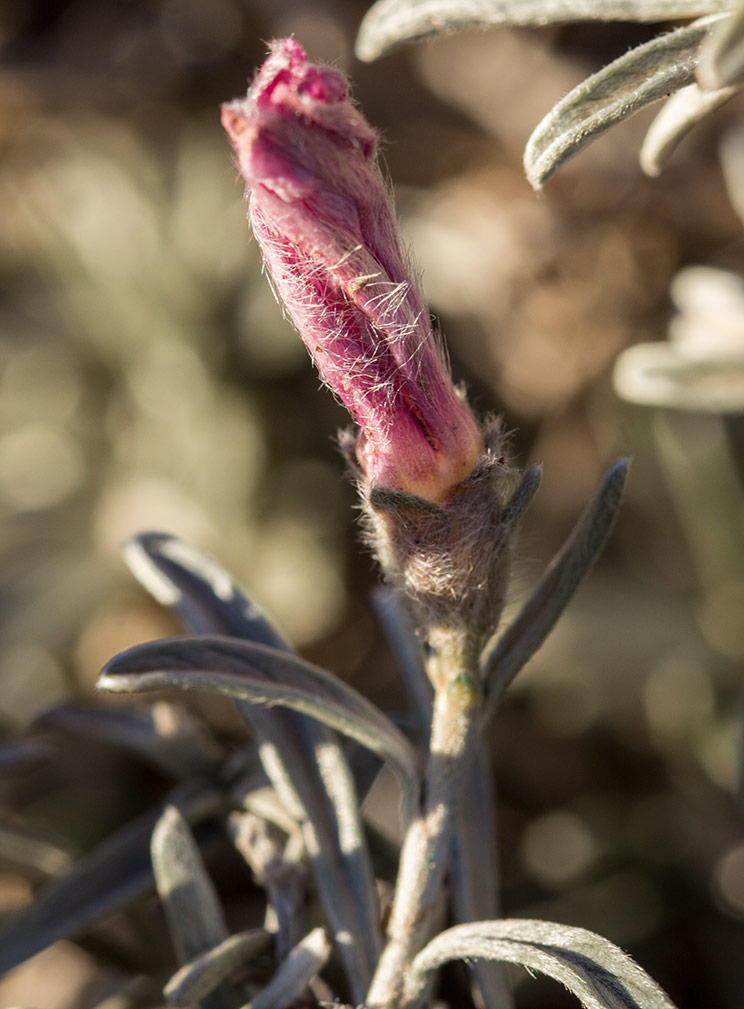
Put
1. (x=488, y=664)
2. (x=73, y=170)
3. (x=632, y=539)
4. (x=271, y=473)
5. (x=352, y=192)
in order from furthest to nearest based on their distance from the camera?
1. (x=73, y=170)
2. (x=271, y=473)
3. (x=632, y=539)
4. (x=488, y=664)
5. (x=352, y=192)

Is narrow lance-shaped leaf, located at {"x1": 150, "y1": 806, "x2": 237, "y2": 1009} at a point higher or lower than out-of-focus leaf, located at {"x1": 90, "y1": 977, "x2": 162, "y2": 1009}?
higher

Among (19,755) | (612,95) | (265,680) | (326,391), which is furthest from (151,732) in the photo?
(326,391)

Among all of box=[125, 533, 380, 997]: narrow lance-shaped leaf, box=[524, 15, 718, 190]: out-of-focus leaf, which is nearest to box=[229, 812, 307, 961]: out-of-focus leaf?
box=[125, 533, 380, 997]: narrow lance-shaped leaf

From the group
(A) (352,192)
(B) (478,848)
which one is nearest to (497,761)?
(B) (478,848)

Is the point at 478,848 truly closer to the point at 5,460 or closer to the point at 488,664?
the point at 488,664

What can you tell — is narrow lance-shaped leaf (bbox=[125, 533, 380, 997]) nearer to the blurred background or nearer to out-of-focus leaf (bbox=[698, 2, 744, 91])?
out-of-focus leaf (bbox=[698, 2, 744, 91])

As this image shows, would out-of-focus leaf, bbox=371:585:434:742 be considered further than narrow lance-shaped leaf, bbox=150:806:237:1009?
Yes
